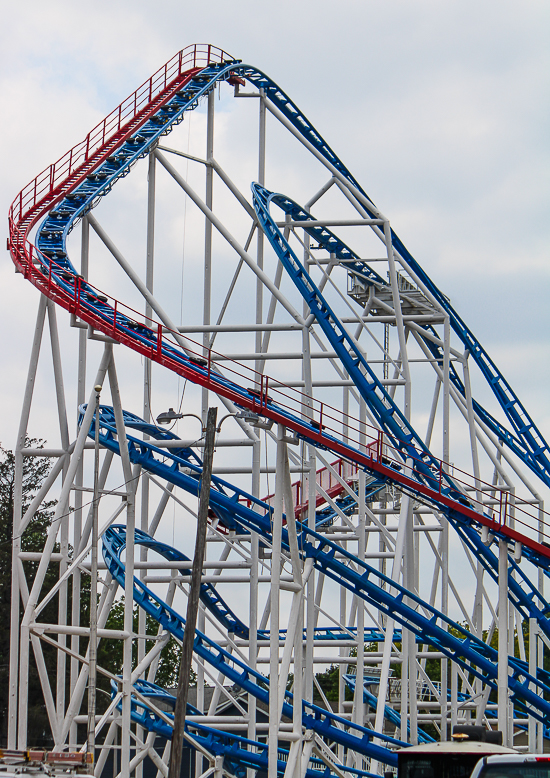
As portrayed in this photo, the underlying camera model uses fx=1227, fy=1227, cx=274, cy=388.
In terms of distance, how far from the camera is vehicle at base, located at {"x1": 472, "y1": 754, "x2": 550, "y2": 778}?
1179 cm

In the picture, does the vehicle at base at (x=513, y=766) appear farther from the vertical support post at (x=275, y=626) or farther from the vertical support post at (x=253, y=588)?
the vertical support post at (x=253, y=588)

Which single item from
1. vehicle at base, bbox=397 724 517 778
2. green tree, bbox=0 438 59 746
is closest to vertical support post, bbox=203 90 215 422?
vehicle at base, bbox=397 724 517 778

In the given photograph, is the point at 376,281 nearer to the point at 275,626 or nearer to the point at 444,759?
the point at 275,626

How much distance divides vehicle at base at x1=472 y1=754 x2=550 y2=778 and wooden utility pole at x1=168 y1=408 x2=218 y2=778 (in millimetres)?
5928

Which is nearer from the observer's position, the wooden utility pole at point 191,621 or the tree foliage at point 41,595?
the wooden utility pole at point 191,621

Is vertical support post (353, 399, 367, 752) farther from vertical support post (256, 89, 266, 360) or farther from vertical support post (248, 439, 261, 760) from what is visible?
vertical support post (256, 89, 266, 360)

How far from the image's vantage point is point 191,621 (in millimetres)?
17469

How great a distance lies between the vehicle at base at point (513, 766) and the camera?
11.8 m

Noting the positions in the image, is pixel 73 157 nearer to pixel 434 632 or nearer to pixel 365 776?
pixel 434 632

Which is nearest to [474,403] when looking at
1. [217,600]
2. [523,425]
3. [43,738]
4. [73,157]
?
[523,425]

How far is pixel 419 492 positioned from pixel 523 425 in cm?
1101

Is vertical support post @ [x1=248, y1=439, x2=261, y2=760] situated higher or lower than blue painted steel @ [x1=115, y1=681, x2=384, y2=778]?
higher

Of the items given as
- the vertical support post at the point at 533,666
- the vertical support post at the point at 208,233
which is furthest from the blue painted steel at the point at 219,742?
the vertical support post at the point at 533,666

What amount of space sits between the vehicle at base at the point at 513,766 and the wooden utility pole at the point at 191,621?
19.4 feet
